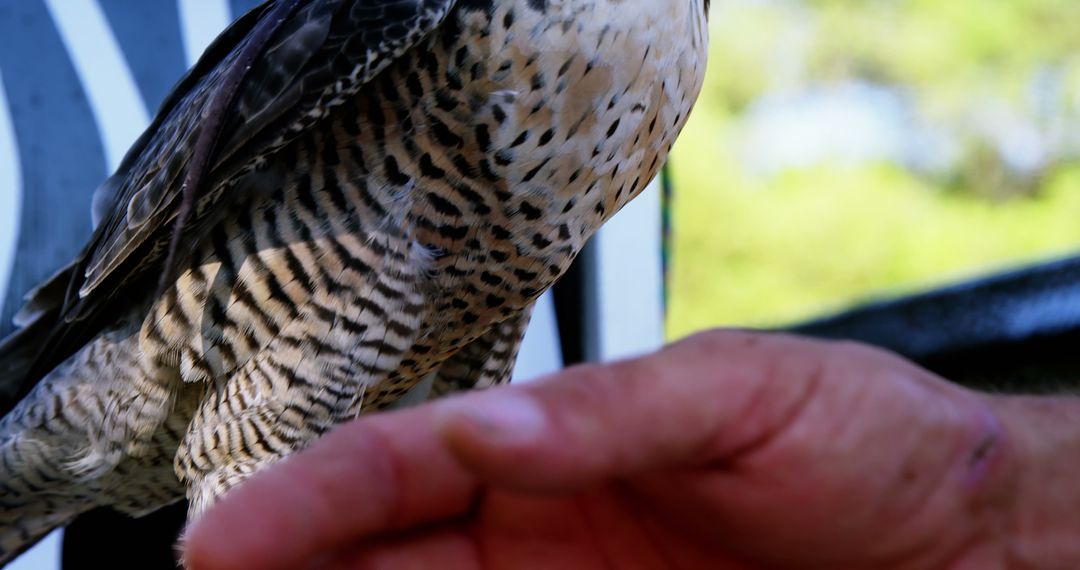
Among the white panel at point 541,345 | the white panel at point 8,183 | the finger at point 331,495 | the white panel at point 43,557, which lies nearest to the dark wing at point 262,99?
the white panel at point 8,183

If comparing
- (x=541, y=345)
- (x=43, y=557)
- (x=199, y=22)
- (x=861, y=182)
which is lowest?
(x=861, y=182)

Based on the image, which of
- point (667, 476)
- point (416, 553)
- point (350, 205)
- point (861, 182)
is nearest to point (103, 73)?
point (350, 205)

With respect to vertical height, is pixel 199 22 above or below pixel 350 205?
above

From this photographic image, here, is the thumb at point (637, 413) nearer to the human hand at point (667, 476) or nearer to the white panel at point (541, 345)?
the human hand at point (667, 476)

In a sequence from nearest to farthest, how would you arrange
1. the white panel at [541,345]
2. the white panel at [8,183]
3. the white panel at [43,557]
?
the white panel at [8,183], the white panel at [43,557], the white panel at [541,345]

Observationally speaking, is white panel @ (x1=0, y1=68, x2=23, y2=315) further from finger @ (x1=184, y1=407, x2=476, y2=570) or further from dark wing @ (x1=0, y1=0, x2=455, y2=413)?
finger @ (x1=184, y1=407, x2=476, y2=570)

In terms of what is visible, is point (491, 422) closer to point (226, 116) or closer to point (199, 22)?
point (226, 116)

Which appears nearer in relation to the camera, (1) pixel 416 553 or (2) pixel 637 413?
(2) pixel 637 413

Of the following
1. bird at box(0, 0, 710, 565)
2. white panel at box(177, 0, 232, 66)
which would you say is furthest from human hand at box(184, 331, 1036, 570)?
white panel at box(177, 0, 232, 66)
